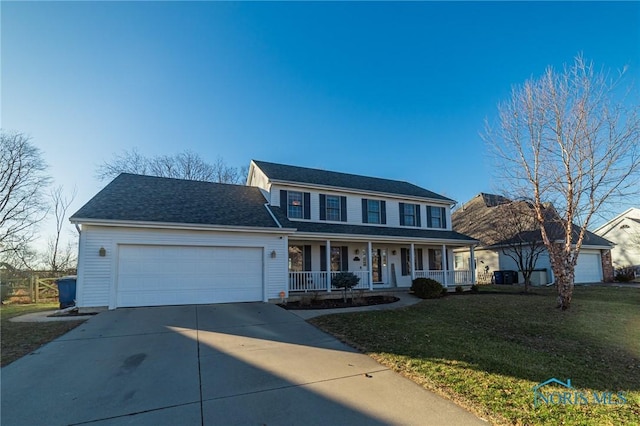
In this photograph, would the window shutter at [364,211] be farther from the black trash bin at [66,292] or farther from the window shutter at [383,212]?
the black trash bin at [66,292]

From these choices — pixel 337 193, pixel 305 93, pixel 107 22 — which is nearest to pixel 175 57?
pixel 107 22

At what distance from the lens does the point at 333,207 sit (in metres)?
15.7

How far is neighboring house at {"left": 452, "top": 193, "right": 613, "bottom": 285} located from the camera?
21156 millimetres

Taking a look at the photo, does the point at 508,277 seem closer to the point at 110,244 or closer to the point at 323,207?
the point at 323,207

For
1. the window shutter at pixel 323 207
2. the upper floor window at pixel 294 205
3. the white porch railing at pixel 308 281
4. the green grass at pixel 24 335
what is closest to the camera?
the green grass at pixel 24 335

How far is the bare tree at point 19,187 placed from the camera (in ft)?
54.9

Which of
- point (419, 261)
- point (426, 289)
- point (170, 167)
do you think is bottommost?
point (426, 289)

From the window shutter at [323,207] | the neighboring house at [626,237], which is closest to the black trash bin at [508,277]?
the window shutter at [323,207]

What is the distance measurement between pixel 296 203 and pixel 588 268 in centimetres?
2150

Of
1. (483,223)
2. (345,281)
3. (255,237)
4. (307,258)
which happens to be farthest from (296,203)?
(483,223)

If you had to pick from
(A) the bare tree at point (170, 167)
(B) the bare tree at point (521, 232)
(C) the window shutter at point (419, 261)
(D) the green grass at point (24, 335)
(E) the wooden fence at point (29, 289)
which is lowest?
(D) the green grass at point (24, 335)

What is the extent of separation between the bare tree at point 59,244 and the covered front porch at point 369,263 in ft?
57.6

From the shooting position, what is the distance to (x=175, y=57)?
414 inches

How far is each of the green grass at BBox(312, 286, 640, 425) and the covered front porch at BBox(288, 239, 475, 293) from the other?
15.1 feet
